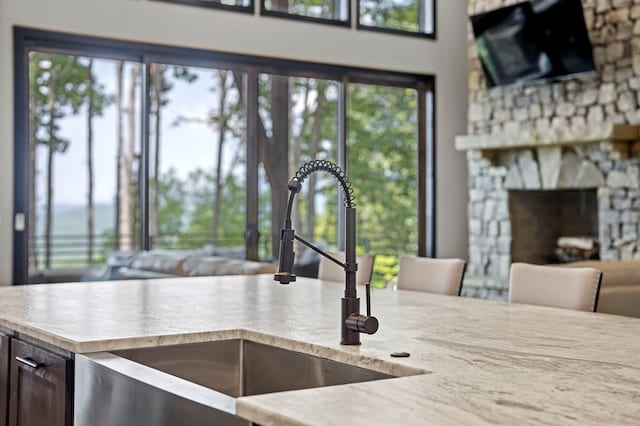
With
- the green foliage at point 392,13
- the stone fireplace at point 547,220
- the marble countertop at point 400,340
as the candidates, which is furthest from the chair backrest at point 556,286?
the green foliage at point 392,13

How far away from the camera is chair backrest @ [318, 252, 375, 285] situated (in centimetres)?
386

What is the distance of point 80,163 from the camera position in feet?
31.4

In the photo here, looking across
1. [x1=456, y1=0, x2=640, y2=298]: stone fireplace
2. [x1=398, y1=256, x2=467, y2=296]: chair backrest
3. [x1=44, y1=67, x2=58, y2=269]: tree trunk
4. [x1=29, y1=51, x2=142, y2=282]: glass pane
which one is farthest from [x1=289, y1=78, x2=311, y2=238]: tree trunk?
[x1=398, y1=256, x2=467, y2=296]: chair backrest

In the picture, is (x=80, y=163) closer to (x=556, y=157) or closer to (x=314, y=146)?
(x=314, y=146)

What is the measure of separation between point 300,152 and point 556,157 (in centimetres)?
226

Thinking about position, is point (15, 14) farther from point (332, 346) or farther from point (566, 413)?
point (566, 413)

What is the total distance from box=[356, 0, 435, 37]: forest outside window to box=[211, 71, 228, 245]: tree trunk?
142 centimetres

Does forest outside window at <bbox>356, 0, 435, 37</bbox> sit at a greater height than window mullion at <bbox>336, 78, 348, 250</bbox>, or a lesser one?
greater

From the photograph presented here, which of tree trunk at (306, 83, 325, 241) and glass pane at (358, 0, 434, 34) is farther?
glass pane at (358, 0, 434, 34)

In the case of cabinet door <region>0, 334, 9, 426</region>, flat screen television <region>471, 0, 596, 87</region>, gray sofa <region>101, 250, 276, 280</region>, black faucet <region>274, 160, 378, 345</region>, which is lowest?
cabinet door <region>0, 334, 9, 426</region>

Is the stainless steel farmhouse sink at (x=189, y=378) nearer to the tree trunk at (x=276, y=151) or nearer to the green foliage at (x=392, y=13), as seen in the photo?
the tree trunk at (x=276, y=151)

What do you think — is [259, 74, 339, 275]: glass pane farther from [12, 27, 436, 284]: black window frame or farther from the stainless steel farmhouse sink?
the stainless steel farmhouse sink

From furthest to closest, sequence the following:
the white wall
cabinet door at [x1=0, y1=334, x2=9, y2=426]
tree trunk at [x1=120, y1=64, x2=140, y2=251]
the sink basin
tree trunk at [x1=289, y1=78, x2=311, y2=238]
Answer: tree trunk at [x1=120, y1=64, x2=140, y2=251], tree trunk at [x1=289, y1=78, x2=311, y2=238], the white wall, cabinet door at [x1=0, y1=334, x2=9, y2=426], the sink basin

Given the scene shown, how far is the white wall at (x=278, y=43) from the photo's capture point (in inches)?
246
